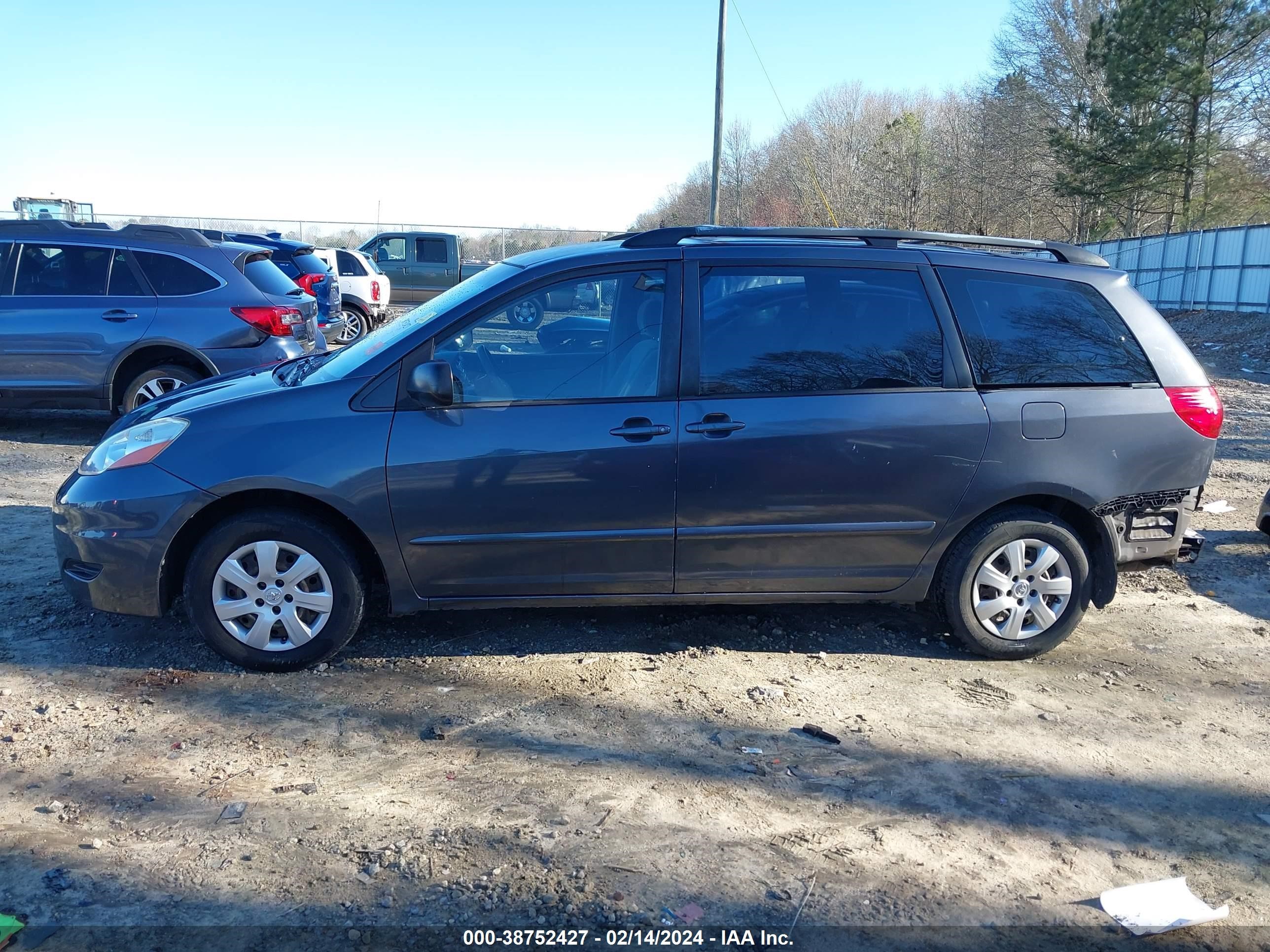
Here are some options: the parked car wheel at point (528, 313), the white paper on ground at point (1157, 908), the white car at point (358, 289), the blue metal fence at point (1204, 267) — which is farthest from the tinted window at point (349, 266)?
the blue metal fence at point (1204, 267)

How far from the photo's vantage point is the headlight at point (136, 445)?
13.4 feet

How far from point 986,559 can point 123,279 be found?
24.8 ft

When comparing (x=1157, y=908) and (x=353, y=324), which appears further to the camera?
(x=353, y=324)

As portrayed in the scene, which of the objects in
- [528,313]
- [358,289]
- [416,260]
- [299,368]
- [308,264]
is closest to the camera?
[528,313]

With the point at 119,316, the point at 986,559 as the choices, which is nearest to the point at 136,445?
the point at 986,559

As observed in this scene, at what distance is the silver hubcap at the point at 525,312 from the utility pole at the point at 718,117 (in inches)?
679

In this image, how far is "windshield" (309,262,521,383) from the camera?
4.21 meters

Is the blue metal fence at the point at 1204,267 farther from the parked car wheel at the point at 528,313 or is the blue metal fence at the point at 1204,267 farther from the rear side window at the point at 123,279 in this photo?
the parked car wheel at the point at 528,313

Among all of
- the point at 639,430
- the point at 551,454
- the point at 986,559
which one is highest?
the point at 639,430

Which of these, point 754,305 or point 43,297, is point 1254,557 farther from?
point 43,297

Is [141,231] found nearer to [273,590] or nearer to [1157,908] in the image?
[273,590]

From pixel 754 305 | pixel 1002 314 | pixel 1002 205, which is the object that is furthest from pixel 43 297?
pixel 1002 205

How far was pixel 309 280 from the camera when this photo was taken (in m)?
14.1

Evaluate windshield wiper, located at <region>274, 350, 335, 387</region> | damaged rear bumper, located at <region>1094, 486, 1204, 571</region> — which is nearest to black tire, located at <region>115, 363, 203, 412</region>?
windshield wiper, located at <region>274, 350, 335, 387</region>
